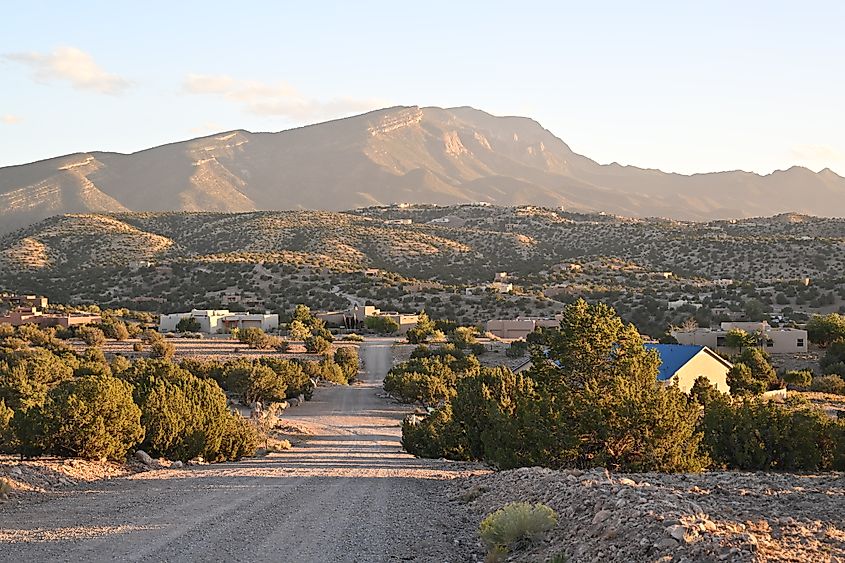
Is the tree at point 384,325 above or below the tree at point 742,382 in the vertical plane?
above

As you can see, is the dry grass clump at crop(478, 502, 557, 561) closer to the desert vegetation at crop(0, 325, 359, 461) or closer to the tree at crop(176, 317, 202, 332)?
the desert vegetation at crop(0, 325, 359, 461)

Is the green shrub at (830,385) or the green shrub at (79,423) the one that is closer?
the green shrub at (79,423)

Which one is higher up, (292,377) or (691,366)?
(691,366)

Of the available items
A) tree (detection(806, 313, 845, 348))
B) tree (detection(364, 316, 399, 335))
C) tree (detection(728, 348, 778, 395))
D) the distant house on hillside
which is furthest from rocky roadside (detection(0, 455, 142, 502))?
tree (detection(364, 316, 399, 335))

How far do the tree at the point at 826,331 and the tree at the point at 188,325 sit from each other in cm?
3837

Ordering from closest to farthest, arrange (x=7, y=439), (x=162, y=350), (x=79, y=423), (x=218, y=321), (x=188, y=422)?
(x=79, y=423)
(x=7, y=439)
(x=188, y=422)
(x=162, y=350)
(x=218, y=321)

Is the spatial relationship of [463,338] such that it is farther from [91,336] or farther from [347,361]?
[91,336]

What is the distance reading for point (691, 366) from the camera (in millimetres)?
36250

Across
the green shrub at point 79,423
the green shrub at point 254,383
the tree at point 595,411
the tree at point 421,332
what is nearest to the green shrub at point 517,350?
the tree at point 421,332

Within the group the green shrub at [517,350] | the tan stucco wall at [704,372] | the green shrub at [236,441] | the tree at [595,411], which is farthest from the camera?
the green shrub at [517,350]

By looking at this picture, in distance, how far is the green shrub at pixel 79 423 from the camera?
744 inches

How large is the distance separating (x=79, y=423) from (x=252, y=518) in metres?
7.12

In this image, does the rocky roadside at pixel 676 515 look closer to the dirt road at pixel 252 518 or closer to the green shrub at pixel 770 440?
the dirt road at pixel 252 518

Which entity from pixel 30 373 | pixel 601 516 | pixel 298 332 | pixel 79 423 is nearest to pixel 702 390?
pixel 79 423
